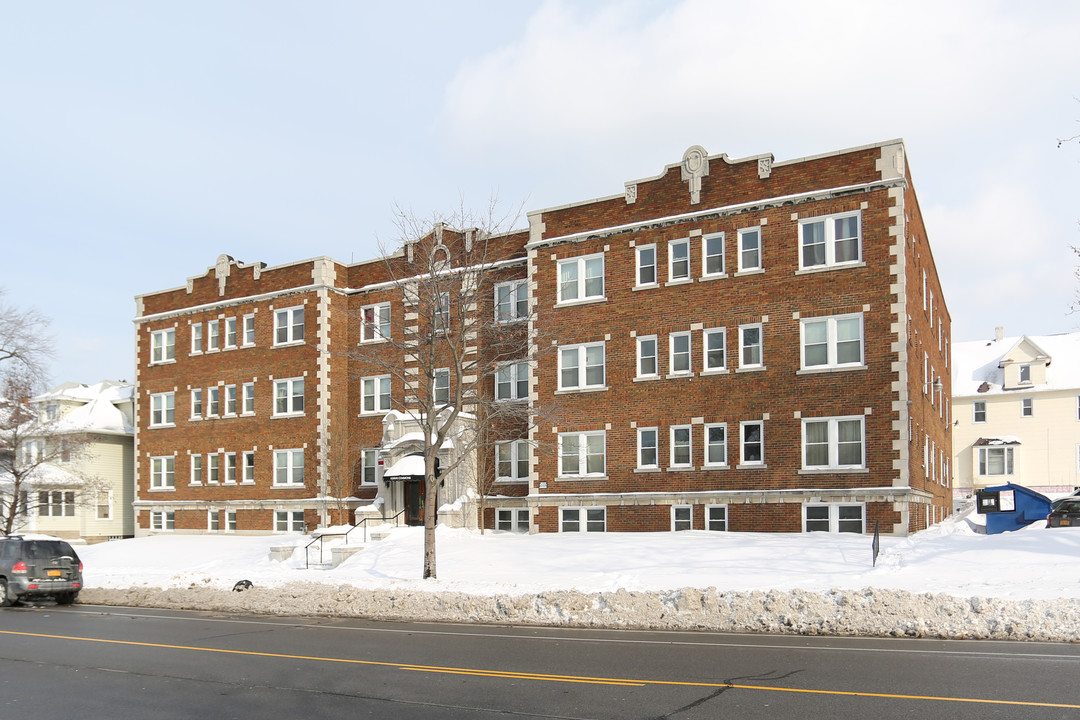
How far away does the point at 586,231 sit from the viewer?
34312 millimetres

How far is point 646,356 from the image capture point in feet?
109

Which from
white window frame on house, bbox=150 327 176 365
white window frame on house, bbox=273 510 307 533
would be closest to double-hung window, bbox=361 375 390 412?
white window frame on house, bbox=273 510 307 533

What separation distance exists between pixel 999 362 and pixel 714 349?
1496 inches

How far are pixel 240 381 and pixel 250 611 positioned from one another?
24.4 meters

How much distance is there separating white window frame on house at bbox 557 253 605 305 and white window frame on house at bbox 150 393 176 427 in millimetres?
23002

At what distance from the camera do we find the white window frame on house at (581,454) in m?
33.6

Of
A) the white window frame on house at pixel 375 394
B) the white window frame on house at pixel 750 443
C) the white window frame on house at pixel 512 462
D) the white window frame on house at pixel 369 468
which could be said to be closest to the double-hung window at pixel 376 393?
the white window frame on house at pixel 375 394

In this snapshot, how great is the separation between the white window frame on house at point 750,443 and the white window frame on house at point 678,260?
5576 mm

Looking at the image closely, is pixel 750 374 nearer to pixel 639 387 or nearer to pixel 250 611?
pixel 639 387

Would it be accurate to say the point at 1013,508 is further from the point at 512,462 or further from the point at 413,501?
the point at 413,501

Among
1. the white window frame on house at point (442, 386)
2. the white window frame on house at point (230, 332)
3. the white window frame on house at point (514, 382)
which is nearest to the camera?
the white window frame on house at point (514, 382)

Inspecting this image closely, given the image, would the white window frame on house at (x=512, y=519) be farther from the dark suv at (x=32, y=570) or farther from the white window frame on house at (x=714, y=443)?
the dark suv at (x=32, y=570)

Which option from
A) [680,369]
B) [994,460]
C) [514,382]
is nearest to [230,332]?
[514,382]

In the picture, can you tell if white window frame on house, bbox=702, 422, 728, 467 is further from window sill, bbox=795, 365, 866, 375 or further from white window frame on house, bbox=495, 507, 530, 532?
white window frame on house, bbox=495, 507, 530, 532
